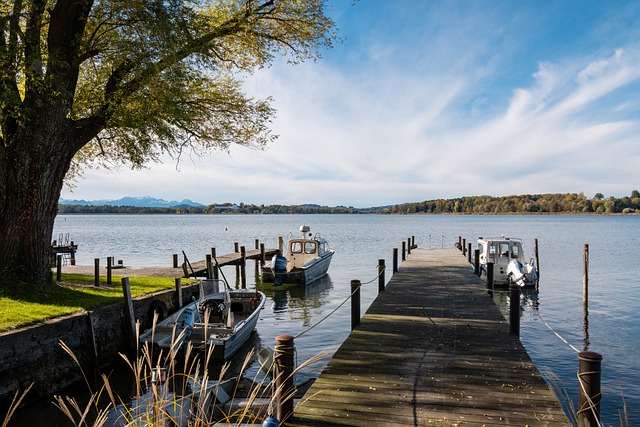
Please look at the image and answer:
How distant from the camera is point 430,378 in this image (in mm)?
6758

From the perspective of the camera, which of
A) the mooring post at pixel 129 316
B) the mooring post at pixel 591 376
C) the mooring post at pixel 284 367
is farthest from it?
the mooring post at pixel 129 316

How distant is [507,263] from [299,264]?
11.6m

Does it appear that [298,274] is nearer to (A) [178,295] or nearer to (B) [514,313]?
(A) [178,295]

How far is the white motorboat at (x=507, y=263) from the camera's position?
23.3 meters

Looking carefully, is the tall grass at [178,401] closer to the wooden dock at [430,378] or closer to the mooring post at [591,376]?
the wooden dock at [430,378]

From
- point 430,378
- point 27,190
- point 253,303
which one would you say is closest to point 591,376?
point 430,378

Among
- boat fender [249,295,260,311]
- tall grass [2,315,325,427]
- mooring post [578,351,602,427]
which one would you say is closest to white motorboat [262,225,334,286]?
boat fender [249,295,260,311]

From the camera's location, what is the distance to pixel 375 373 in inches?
275

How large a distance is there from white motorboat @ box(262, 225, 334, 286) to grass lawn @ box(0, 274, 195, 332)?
31.9 ft

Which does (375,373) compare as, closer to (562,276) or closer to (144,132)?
(144,132)

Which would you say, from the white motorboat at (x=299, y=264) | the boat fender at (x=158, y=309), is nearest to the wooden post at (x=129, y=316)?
the boat fender at (x=158, y=309)

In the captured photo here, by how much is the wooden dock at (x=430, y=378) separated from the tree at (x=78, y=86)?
8.92 m

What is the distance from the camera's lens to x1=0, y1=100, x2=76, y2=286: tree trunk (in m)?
12.1

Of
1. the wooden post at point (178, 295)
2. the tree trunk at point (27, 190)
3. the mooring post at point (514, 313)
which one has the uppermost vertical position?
the tree trunk at point (27, 190)
